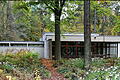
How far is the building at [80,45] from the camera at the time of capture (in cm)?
2114

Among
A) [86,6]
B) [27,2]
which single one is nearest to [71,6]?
[27,2]

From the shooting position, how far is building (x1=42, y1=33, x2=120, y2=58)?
21.1 meters

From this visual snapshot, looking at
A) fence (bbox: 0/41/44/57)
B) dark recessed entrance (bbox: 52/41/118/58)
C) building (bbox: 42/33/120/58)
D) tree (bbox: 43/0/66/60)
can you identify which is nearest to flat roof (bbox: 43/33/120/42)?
building (bbox: 42/33/120/58)

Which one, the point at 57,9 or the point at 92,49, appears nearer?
the point at 57,9

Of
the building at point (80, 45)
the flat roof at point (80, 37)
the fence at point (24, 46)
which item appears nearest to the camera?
the flat roof at point (80, 37)

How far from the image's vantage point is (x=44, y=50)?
2172cm

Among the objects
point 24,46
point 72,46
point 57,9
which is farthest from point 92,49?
point 57,9

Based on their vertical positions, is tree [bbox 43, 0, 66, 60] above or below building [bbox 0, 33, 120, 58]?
above

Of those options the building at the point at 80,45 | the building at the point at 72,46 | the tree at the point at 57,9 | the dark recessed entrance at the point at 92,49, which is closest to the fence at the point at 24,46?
the building at the point at 72,46

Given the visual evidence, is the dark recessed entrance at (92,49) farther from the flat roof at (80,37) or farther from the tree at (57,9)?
→ the tree at (57,9)

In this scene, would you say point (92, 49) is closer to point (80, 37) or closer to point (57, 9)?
point (80, 37)

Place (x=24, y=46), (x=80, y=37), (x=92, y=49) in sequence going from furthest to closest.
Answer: (x=92, y=49) → (x=24, y=46) → (x=80, y=37)

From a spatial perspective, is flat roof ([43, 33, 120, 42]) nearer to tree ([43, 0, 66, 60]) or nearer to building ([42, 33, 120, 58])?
building ([42, 33, 120, 58])

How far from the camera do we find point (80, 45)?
22.2 m
